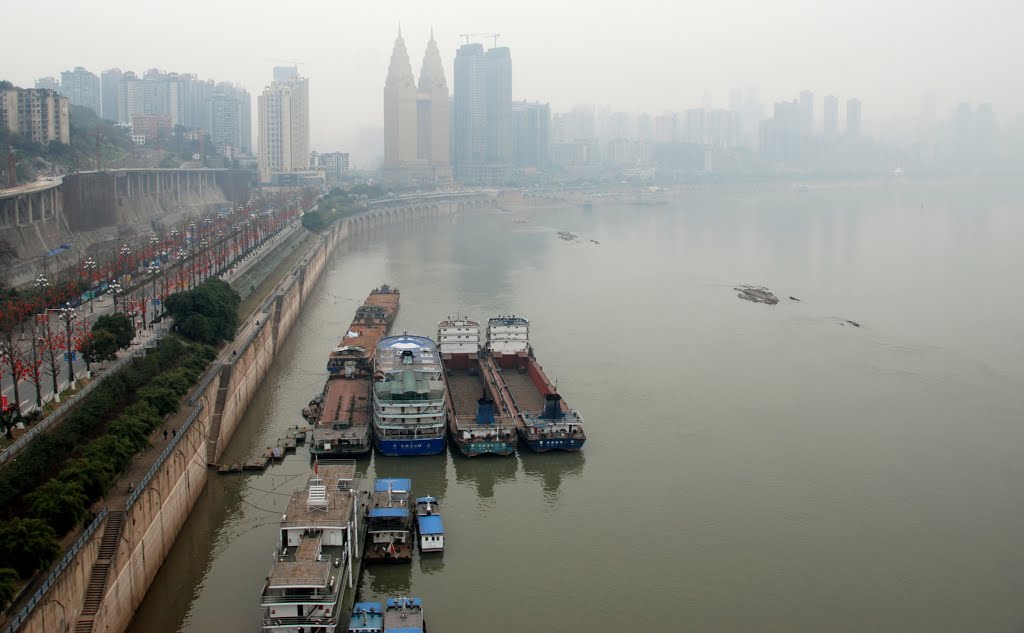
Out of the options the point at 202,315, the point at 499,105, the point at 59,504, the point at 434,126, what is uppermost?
the point at 499,105

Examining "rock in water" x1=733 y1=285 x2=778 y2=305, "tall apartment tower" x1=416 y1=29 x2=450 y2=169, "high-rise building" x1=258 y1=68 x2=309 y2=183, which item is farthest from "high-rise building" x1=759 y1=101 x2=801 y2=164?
"rock in water" x1=733 y1=285 x2=778 y2=305

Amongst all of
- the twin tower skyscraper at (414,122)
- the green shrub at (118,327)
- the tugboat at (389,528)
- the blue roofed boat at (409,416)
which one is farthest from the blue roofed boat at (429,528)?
the twin tower skyscraper at (414,122)

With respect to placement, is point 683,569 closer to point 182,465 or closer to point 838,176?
point 182,465

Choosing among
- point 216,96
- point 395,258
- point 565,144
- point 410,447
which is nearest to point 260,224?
point 395,258

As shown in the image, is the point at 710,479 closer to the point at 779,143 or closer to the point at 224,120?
the point at 224,120

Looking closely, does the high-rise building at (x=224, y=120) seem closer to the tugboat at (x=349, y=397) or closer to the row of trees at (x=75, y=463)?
the tugboat at (x=349, y=397)

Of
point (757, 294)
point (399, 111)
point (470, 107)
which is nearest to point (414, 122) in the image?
point (399, 111)

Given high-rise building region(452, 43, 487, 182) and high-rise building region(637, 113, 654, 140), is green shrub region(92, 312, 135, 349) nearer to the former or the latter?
high-rise building region(452, 43, 487, 182)
